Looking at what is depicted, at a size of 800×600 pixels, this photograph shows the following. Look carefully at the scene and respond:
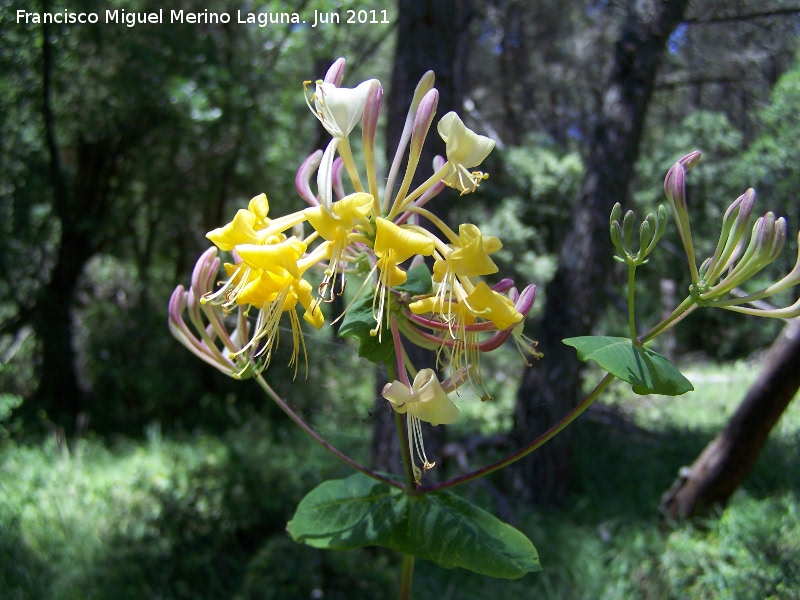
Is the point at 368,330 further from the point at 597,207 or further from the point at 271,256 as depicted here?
the point at 597,207

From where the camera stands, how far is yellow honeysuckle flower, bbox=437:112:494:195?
2.23 ft

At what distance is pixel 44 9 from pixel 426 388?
4568 millimetres

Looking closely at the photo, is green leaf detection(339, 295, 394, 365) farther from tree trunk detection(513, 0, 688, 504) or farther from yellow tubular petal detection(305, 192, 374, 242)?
tree trunk detection(513, 0, 688, 504)

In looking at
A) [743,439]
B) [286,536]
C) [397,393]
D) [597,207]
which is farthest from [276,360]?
[597,207]

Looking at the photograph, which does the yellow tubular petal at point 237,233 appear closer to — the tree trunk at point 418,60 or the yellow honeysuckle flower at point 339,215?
the yellow honeysuckle flower at point 339,215

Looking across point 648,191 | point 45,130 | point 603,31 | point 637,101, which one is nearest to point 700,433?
point 637,101

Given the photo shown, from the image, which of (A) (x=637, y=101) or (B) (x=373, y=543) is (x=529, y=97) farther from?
(B) (x=373, y=543)

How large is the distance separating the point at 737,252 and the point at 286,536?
2.83 meters

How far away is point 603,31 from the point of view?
35.0ft

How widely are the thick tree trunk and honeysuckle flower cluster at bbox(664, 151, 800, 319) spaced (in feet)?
6.90

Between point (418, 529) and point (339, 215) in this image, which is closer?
point (339, 215)

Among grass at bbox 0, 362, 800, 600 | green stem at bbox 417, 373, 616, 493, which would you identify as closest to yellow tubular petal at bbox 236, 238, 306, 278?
green stem at bbox 417, 373, 616, 493

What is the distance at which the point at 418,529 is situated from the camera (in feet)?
2.72

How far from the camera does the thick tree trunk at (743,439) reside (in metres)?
2.55
